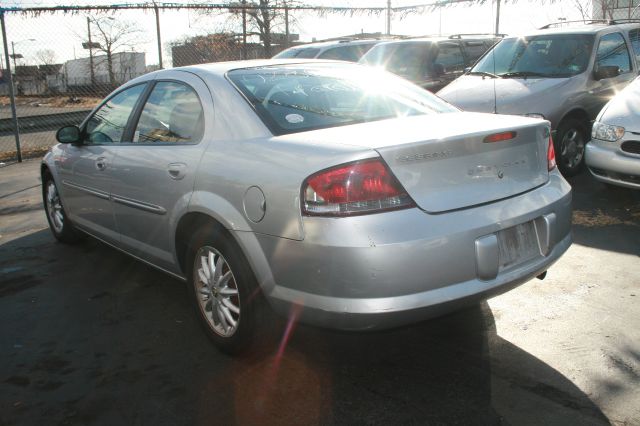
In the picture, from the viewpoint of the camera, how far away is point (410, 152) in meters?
2.67

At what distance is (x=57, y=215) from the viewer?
5.62 metres

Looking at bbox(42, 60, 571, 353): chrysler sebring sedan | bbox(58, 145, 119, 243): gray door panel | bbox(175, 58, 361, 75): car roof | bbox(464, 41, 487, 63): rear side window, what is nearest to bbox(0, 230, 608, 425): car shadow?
bbox(42, 60, 571, 353): chrysler sebring sedan

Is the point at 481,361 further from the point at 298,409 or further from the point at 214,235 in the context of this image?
the point at 214,235

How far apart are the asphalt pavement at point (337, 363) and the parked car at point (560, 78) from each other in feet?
9.47

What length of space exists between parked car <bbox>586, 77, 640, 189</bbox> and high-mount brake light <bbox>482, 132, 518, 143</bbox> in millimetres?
3099

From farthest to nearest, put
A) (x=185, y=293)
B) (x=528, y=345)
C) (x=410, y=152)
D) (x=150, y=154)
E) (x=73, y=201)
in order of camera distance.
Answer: (x=73, y=201) < (x=185, y=293) < (x=150, y=154) < (x=528, y=345) < (x=410, y=152)

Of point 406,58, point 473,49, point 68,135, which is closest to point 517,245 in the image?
point 68,135

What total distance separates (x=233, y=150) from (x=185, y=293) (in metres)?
1.57

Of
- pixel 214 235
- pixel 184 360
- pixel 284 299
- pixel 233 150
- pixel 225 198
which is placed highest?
pixel 233 150

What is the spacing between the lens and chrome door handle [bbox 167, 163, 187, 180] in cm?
341

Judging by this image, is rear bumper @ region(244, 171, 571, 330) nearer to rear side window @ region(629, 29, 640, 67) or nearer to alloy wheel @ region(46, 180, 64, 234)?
alloy wheel @ region(46, 180, 64, 234)

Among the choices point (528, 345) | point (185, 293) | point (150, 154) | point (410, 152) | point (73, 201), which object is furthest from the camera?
point (73, 201)

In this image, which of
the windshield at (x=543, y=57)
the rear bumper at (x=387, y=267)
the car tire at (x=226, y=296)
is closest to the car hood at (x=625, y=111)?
the windshield at (x=543, y=57)

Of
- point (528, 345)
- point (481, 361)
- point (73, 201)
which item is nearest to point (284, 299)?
point (481, 361)
